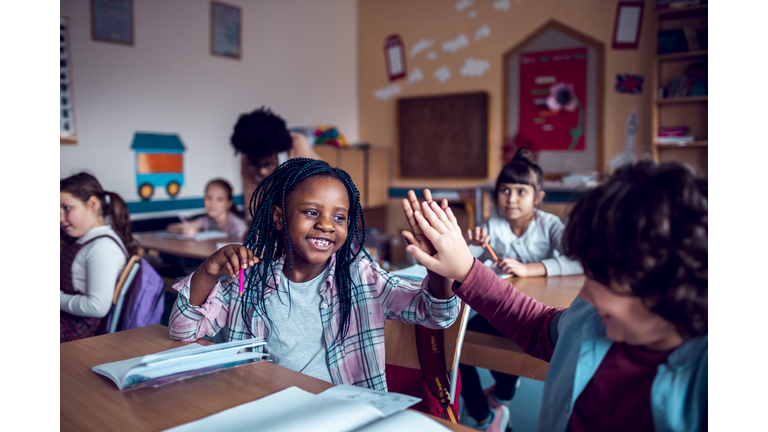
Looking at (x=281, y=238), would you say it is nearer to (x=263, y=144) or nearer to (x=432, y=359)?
(x=432, y=359)

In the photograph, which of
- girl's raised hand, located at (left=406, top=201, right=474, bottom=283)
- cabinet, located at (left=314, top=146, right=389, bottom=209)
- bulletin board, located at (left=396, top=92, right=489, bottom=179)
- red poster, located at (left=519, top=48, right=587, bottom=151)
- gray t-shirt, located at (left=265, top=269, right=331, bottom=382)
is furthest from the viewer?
bulletin board, located at (left=396, top=92, right=489, bottom=179)

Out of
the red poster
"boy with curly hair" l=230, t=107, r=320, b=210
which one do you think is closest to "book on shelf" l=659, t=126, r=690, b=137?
the red poster

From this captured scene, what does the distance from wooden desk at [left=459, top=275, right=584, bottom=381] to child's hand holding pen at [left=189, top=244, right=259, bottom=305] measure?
874mm

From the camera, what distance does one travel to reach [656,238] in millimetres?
562

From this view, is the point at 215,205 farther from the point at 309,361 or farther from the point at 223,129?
the point at 309,361

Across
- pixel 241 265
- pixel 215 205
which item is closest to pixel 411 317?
pixel 241 265

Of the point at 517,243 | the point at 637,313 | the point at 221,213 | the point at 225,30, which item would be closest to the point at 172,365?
the point at 637,313

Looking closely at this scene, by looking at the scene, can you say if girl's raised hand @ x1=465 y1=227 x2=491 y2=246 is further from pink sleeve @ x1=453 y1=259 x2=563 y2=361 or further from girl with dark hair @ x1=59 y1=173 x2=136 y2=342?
girl with dark hair @ x1=59 y1=173 x2=136 y2=342

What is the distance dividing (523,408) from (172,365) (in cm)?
167

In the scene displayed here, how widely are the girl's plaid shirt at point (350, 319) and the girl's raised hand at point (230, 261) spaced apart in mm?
77

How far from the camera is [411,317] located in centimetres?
106

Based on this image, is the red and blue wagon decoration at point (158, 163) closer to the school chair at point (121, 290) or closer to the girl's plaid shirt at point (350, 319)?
the school chair at point (121, 290)

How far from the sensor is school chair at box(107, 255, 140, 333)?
1.58m

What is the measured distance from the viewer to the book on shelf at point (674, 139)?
12.1 ft
